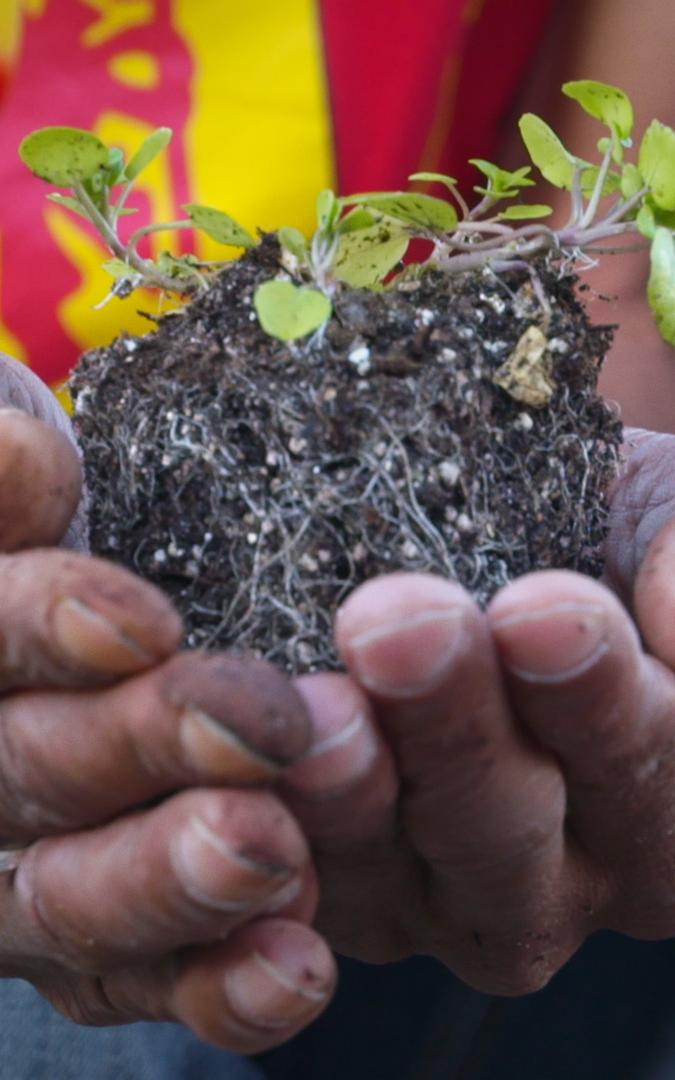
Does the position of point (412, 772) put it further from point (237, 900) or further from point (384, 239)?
point (384, 239)

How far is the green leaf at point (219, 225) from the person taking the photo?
33.0 inches

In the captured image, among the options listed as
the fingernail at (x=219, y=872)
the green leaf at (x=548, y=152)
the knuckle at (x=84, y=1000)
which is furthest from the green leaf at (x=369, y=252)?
the knuckle at (x=84, y=1000)

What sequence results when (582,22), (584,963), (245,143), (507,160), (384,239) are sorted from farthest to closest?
1. (507,160)
2. (582,22)
3. (245,143)
4. (584,963)
5. (384,239)

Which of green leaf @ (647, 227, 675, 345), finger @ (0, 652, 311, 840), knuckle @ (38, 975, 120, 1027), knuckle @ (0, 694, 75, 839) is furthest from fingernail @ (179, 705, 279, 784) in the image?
green leaf @ (647, 227, 675, 345)

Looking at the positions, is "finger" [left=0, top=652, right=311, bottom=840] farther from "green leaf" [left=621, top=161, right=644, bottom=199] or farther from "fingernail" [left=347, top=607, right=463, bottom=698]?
"green leaf" [left=621, top=161, right=644, bottom=199]

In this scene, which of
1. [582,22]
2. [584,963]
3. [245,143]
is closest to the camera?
[584,963]

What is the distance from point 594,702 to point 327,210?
0.44 metres

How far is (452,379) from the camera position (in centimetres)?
78

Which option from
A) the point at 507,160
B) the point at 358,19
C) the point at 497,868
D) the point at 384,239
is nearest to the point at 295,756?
the point at 497,868

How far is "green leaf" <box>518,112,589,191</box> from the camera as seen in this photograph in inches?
33.7

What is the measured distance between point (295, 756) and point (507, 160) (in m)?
1.55

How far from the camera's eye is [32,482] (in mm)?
707

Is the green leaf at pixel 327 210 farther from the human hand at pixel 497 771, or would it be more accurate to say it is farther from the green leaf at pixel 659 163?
the human hand at pixel 497 771

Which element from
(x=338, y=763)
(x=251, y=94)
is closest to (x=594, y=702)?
(x=338, y=763)
